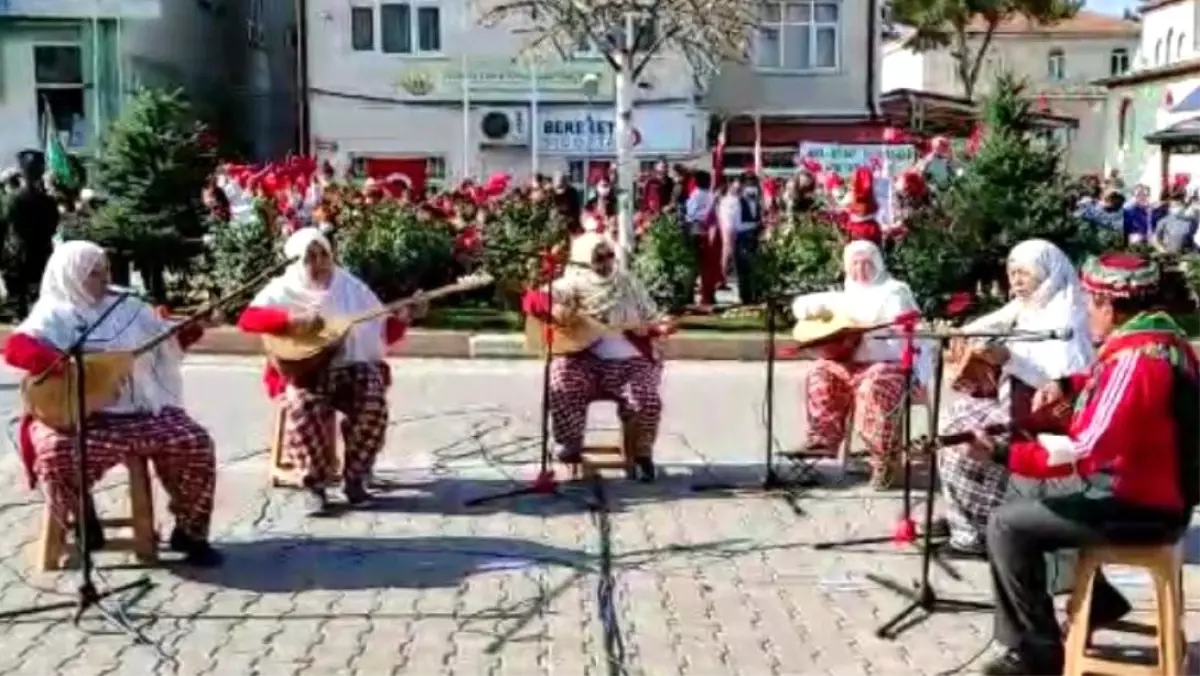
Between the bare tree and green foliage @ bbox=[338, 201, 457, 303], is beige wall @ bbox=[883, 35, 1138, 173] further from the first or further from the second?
green foliage @ bbox=[338, 201, 457, 303]

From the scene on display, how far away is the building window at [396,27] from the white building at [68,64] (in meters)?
3.66

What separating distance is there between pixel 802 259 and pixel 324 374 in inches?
318

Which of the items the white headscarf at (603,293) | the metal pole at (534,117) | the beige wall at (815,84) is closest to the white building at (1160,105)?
the beige wall at (815,84)

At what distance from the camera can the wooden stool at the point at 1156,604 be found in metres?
5.47

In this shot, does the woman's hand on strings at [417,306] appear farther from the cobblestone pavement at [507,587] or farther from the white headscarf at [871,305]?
the white headscarf at [871,305]

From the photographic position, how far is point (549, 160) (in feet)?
→ 108

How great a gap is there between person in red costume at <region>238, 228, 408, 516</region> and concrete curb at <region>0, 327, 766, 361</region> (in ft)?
21.9

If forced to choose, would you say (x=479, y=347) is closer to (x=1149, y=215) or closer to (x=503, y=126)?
(x=1149, y=215)

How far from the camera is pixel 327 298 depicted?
8508 millimetres

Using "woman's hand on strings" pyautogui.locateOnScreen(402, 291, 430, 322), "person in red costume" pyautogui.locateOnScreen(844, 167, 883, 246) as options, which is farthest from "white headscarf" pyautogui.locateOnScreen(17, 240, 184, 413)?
"person in red costume" pyautogui.locateOnScreen(844, 167, 883, 246)

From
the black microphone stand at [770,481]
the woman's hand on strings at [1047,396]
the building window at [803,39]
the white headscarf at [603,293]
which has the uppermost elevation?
the building window at [803,39]

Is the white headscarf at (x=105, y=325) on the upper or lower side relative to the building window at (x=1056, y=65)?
lower

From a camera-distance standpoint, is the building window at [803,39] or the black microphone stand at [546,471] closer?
the black microphone stand at [546,471]

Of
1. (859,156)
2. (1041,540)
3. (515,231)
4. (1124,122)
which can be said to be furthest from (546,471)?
(1124,122)
